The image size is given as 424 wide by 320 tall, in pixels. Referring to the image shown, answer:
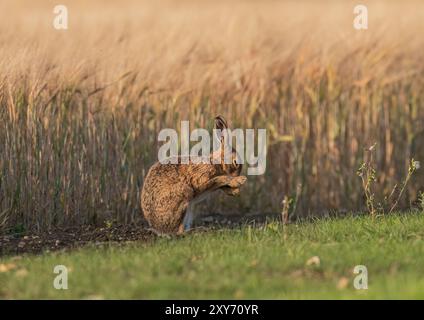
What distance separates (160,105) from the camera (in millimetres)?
15477

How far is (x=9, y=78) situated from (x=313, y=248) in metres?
5.30

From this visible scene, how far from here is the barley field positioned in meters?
13.5

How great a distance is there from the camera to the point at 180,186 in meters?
12.0

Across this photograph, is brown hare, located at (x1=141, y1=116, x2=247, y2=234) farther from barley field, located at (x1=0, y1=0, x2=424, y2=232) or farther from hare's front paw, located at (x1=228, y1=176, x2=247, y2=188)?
barley field, located at (x1=0, y1=0, x2=424, y2=232)

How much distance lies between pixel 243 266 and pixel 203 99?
21.8ft

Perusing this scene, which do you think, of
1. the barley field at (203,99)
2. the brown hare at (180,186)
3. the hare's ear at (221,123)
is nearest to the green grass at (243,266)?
the brown hare at (180,186)

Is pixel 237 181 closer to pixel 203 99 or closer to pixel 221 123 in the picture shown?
pixel 221 123

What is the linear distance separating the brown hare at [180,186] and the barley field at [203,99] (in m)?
1.84

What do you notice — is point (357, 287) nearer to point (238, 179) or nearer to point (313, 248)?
point (313, 248)

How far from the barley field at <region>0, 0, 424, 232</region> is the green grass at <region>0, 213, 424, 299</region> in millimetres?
2592

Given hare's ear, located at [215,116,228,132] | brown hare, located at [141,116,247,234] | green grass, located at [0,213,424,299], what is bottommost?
green grass, located at [0,213,424,299]

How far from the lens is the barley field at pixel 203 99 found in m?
13.5

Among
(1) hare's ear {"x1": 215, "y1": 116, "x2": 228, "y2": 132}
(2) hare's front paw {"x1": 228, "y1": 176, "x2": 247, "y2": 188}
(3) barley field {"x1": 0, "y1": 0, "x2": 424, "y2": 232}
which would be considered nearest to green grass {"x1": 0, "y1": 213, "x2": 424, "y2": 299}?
(2) hare's front paw {"x1": 228, "y1": 176, "x2": 247, "y2": 188}
